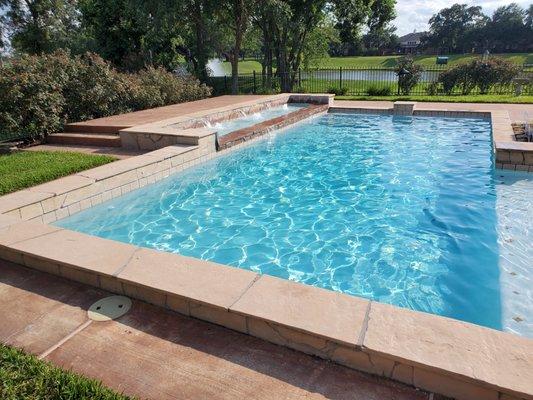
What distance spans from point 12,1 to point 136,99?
17.5 metres

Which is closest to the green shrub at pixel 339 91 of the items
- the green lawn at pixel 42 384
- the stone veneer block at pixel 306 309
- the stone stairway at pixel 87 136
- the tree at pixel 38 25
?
the stone stairway at pixel 87 136

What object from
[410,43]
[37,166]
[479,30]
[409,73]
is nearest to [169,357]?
[37,166]

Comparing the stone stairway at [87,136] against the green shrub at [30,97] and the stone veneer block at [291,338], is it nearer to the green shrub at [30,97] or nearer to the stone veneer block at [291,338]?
the green shrub at [30,97]

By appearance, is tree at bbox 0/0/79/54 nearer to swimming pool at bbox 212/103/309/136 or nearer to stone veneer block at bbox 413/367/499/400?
swimming pool at bbox 212/103/309/136

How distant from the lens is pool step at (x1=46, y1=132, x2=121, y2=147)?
9508 millimetres

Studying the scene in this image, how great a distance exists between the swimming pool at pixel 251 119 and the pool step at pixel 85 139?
276cm

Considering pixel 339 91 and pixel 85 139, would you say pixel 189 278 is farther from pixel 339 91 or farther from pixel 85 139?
pixel 339 91

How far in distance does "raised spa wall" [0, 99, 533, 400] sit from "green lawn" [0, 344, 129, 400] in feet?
3.01

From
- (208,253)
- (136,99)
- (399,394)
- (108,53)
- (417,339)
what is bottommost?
(208,253)

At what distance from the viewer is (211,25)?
21.7 m

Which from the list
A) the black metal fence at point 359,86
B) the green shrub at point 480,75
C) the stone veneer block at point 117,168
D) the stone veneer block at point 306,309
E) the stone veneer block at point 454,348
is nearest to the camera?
the stone veneer block at point 454,348

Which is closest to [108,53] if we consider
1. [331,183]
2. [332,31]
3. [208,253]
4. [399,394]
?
[332,31]

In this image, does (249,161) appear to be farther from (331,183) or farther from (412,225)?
(412,225)

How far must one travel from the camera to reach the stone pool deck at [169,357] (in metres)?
2.42
